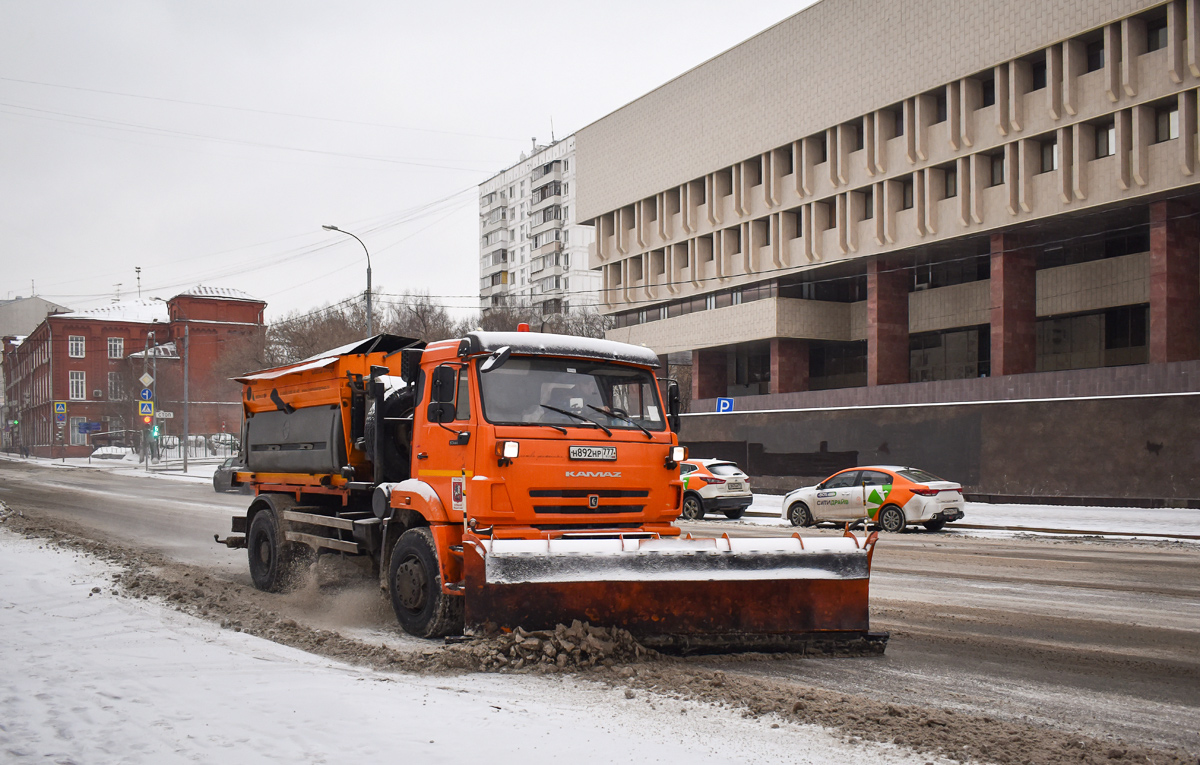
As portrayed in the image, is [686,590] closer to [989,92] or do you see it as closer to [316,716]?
[316,716]

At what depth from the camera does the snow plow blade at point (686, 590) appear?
7117mm

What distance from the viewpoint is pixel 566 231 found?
9600 cm

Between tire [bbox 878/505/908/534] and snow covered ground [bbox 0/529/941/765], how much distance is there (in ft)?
50.8

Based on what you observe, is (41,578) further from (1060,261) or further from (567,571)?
(1060,261)

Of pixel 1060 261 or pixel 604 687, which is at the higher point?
pixel 1060 261

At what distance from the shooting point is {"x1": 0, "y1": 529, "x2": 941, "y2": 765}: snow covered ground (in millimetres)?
4824

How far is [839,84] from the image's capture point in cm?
4200

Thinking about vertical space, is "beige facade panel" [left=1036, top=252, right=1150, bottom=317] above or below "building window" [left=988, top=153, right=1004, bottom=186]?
below

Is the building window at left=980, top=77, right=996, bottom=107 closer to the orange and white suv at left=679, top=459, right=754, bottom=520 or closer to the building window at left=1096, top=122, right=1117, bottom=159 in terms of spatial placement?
the building window at left=1096, top=122, right=1117, bottom=159

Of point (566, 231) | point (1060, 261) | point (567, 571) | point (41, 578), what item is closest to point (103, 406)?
point (566, 231)

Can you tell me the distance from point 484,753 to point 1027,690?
12.5ft

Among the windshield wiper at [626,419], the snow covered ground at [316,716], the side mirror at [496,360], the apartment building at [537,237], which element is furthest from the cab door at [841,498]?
the apartment building at [537,237]

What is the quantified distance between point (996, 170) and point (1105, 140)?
4.57 m

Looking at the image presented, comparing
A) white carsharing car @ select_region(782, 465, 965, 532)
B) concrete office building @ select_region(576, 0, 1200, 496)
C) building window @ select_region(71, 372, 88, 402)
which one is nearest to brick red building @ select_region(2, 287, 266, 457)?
building window @ select_region(71, 372, 88, 402)
